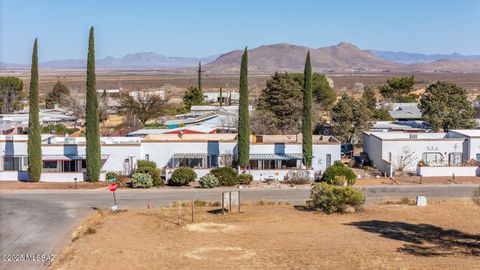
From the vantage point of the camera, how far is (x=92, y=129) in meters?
45.5

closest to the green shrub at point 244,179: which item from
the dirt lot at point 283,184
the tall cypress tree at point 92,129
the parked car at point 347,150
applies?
the dirt lot at point 283,184

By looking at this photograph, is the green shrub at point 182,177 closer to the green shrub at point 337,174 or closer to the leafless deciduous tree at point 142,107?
the green shrub at point 337,174

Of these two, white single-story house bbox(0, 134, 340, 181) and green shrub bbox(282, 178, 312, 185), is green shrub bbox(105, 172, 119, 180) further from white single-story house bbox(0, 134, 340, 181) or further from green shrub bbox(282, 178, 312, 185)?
green shrub bbox(282, 178, 312, 185)

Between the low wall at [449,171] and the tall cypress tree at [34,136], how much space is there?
1102 inches

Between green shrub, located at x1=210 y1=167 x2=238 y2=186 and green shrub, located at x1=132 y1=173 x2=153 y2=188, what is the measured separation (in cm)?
450

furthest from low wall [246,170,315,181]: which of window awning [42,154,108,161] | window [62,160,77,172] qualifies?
window [62,160,77,172]

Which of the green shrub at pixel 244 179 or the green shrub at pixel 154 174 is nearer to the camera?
the green shrub at pixel 154 174

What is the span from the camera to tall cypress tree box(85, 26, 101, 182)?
45.4 meters

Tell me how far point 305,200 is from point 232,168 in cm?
848

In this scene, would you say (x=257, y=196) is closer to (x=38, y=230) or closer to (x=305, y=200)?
(x=305, y=200)

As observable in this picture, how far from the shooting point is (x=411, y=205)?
38000 mm

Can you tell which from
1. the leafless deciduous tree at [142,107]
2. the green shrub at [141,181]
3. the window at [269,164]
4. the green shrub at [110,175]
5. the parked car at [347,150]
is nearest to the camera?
the green shrub at [141,181]

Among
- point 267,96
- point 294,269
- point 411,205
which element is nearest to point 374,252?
point 294,269

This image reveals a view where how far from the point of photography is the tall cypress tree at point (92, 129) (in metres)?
45.4
